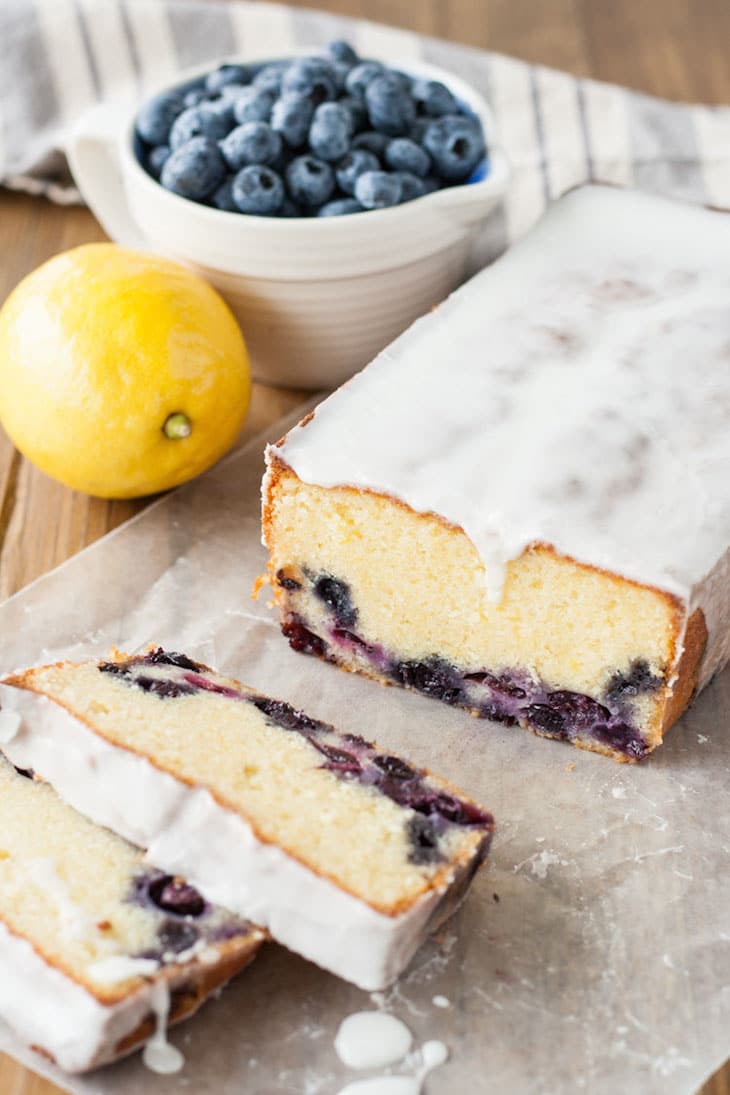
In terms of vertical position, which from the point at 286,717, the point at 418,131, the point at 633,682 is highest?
the point at 418,131

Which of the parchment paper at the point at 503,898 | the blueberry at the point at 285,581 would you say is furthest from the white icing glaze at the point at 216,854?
the blueberry at the point at 285,581

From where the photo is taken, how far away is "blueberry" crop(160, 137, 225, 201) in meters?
3.62

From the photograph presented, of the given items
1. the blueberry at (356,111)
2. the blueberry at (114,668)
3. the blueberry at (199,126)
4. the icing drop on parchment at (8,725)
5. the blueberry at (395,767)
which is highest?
the blueberry at (199,126)

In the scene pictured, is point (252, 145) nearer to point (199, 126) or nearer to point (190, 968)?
point (199, 126)

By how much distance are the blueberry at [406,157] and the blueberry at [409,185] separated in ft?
0.06

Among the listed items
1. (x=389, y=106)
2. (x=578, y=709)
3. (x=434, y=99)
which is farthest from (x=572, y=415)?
(x=434, y=99)

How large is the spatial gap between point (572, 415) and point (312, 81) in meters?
1.27

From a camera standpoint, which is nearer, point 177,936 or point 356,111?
point 177,936

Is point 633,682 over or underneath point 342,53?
underneath

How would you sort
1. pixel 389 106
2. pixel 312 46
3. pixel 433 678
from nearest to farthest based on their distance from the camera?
pixel 433 678, pixel 389 106, pixel 312 46

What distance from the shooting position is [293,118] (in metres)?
3.62

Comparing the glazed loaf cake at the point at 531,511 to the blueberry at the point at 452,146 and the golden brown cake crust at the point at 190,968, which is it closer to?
the blueberry at the point at 452,146

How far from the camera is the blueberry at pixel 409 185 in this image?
364cm

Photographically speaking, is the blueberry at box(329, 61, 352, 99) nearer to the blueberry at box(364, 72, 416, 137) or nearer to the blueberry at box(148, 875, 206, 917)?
the blueberry at box(364, 72, 416, 137)
